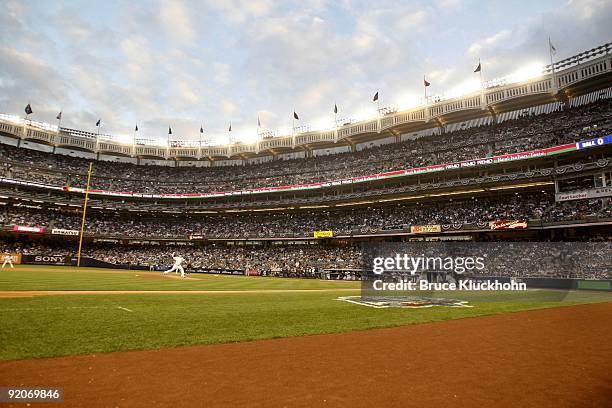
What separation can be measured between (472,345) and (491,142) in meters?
44.8

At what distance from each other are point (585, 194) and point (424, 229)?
16.6 m

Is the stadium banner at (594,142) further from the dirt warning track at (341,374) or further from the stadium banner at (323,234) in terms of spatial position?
the dirt warning track at (341,374)

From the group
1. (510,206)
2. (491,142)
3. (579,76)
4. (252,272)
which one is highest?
(579,76)

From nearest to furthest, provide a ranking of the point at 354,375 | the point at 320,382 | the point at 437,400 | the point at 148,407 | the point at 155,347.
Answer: the point at 148,407 < the point at 437,400 < the point at 320,382 < the point at 354,375 < the point at 155,347

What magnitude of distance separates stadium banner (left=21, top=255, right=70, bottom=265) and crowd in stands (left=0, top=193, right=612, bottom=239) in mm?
6787

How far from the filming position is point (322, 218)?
56.4 meters

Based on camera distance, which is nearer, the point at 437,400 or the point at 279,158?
the point at 437,400

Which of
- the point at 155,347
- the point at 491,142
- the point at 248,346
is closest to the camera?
the point at 155,347

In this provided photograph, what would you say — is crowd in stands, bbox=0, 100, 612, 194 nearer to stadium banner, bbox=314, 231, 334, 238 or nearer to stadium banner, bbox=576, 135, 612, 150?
stadium banner, bbox=576, 135, 612, 150

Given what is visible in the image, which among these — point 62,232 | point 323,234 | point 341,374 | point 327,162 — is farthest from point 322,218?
point 341,374

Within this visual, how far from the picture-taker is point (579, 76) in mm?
38500

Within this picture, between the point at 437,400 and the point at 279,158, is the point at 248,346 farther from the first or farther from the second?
the point at 279,158

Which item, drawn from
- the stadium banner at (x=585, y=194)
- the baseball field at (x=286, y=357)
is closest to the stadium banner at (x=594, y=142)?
the stadium banner at (x=585, y=194)

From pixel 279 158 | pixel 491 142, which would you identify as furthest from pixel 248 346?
pixel 279 158
